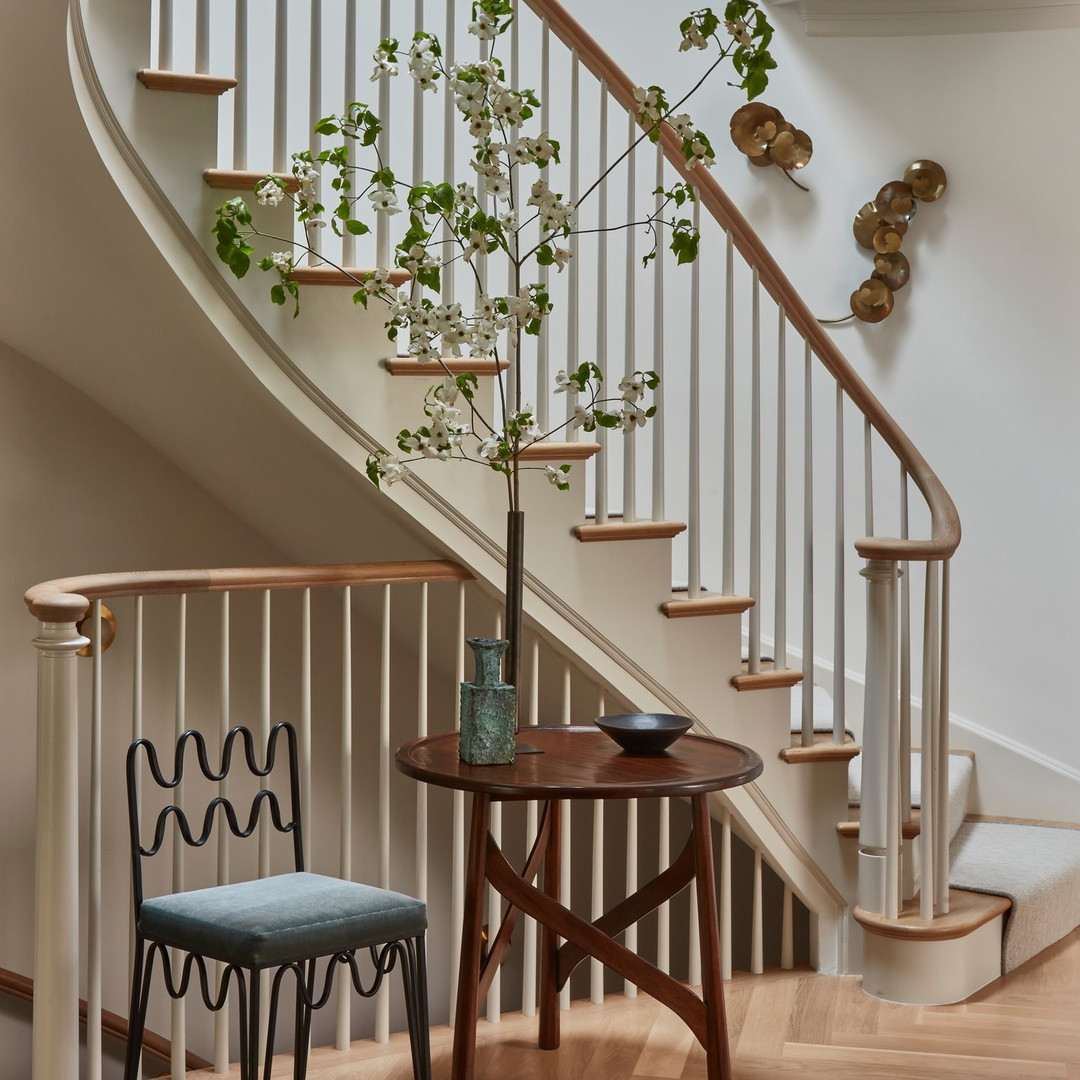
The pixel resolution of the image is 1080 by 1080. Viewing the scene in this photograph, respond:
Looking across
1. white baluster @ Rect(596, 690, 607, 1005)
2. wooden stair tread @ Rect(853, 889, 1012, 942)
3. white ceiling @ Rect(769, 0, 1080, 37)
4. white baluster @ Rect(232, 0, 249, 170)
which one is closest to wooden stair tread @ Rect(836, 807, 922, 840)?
wooden stair tread @ Rect(853, 889, 1012, 942)

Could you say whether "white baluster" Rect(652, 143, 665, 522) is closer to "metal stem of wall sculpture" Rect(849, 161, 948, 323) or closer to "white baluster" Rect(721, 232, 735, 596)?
"white baluster" Rect(721, 232, 735, 596)

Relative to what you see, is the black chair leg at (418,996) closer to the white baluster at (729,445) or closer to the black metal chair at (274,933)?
the black metal chair at (274,933)

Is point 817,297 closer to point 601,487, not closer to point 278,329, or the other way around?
point 601,487

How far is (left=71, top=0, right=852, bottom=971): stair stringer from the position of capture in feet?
7.97

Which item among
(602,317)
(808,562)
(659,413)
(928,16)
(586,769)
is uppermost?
(928,16)

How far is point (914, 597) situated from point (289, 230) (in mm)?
2042

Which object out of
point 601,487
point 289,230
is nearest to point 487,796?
point 601,487

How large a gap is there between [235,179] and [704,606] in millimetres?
1424

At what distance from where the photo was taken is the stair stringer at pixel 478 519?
Answer: 243 centimetres

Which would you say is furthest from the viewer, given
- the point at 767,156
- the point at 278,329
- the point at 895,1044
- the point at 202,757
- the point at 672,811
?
the point at 767,156

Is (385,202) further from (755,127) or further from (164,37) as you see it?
(755,127)

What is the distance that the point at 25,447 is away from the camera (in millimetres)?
3426

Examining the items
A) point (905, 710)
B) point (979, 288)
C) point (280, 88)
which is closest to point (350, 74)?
point (280, 88)

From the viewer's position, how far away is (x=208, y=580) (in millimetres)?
2439
